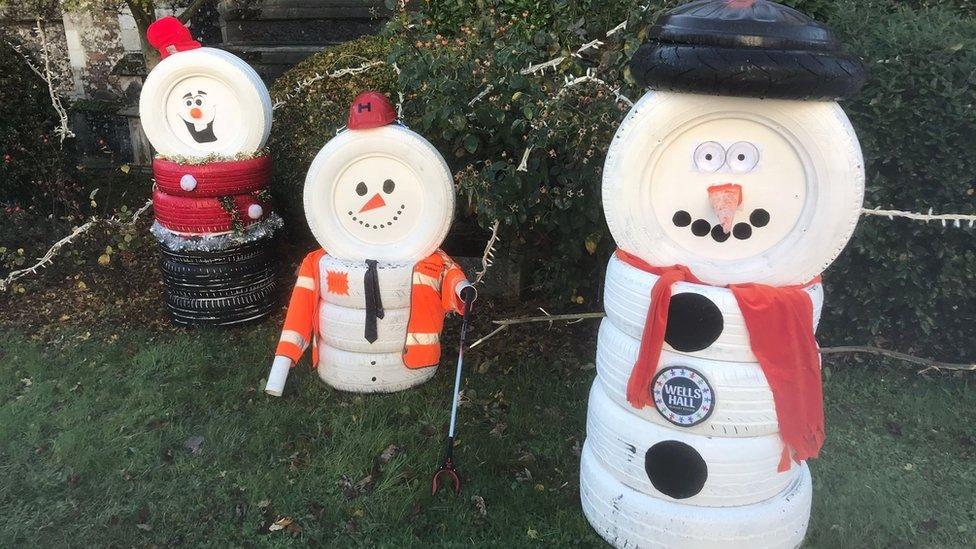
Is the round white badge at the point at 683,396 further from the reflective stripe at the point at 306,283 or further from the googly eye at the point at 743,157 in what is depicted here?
the reflective stripe at the point at 306,283

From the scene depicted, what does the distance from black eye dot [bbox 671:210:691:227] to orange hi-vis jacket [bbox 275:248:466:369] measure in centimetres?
147

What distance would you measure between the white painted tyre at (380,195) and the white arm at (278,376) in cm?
63

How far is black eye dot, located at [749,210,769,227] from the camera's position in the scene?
8.22 ft

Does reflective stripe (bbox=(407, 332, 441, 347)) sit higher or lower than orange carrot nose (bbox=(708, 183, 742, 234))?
lower

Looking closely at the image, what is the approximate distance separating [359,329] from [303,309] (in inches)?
13.1

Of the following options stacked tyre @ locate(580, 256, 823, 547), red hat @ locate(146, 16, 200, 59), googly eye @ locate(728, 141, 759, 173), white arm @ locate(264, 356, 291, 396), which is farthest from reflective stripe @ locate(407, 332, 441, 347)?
red hat @ locate(146, 16, 200, 59)

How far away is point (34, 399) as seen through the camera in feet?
13.4

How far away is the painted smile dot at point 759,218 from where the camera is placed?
98.7 inches

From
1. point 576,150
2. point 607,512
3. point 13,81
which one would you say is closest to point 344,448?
point 607,512

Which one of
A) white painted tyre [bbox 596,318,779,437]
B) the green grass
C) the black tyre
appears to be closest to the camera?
the black tyre

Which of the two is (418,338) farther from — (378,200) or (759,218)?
(759,218)

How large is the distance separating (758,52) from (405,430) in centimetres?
247

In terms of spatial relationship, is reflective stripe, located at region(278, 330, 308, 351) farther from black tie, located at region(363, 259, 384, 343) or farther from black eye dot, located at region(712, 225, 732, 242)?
black eye dot, located at region(712, 225, 732, 242)

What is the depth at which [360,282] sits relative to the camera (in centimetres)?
378
